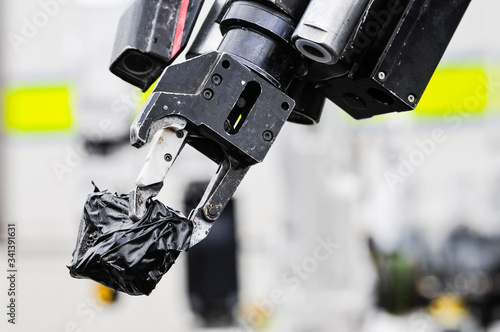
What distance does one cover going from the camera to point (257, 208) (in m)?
13.2

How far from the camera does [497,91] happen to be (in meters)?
12.0

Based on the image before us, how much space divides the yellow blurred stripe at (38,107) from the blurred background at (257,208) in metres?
0.02

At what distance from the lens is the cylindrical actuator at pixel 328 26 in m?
1.95

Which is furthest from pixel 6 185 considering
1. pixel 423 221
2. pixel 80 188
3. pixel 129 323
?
pixel 423 221

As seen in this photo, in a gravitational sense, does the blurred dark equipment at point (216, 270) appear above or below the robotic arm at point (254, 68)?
below

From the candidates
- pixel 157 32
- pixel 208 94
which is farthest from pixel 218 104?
pixel 157 32

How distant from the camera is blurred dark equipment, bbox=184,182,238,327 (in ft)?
27.5

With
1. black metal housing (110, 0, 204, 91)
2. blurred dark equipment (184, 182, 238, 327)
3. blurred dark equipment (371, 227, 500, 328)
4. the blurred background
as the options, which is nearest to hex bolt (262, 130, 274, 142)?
black metal housing (110, 0, 204, 91)

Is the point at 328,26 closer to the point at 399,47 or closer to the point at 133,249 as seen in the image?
the point at 399,47

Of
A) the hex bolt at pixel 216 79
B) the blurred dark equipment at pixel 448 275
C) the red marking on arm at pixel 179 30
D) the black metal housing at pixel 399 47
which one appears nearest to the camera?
the hex bolt at pixel 216 79

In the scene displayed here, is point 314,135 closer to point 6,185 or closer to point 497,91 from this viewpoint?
point 497,91

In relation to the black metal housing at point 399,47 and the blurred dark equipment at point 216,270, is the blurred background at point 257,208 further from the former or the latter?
the black metal housing at point 399,47

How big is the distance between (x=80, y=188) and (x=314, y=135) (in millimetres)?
2396

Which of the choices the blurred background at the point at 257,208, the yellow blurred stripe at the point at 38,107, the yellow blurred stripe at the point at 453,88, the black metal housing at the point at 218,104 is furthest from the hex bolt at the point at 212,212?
the yellow blurred stripe at the point at 38,107
